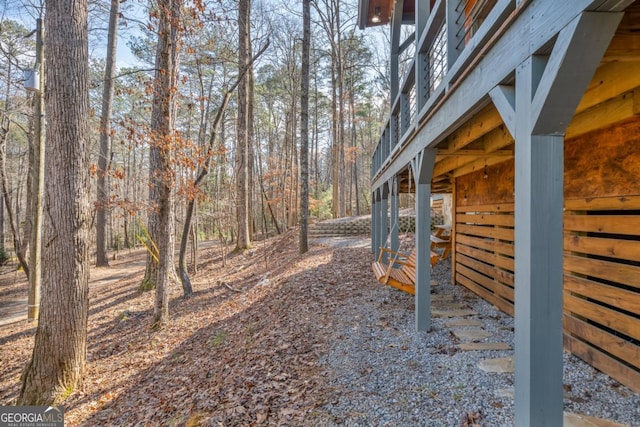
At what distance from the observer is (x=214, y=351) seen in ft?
14.8

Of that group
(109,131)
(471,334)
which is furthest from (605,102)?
(109,131)

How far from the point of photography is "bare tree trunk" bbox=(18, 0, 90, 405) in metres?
3.89

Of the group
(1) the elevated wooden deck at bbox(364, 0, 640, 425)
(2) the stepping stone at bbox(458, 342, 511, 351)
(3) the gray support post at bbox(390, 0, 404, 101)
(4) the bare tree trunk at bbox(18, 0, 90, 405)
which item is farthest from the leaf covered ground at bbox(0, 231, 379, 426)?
(3) the gray support post at bbox(390, 0, 404, 101)

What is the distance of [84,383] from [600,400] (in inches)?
219

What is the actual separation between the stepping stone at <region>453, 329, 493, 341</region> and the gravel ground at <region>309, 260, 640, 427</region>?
78 millimetres

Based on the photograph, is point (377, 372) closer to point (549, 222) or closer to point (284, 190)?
point (549, 222)

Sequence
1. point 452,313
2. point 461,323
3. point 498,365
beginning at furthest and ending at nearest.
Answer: point 452,313 < point 461,323 < point 498,365

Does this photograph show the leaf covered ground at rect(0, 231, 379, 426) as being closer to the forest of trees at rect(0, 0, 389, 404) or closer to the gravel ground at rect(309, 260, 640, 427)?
the gravel ground at rect(309, 260, 640, 427)

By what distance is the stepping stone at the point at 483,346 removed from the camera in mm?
3379

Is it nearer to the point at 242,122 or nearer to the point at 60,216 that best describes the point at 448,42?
the point at 60,216

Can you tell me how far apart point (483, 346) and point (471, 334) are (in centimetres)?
36

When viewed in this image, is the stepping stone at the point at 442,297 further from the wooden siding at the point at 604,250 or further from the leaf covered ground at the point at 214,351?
the wooden siding at the point at 604,250

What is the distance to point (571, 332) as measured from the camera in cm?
309

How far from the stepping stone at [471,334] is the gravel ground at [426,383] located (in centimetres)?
8
